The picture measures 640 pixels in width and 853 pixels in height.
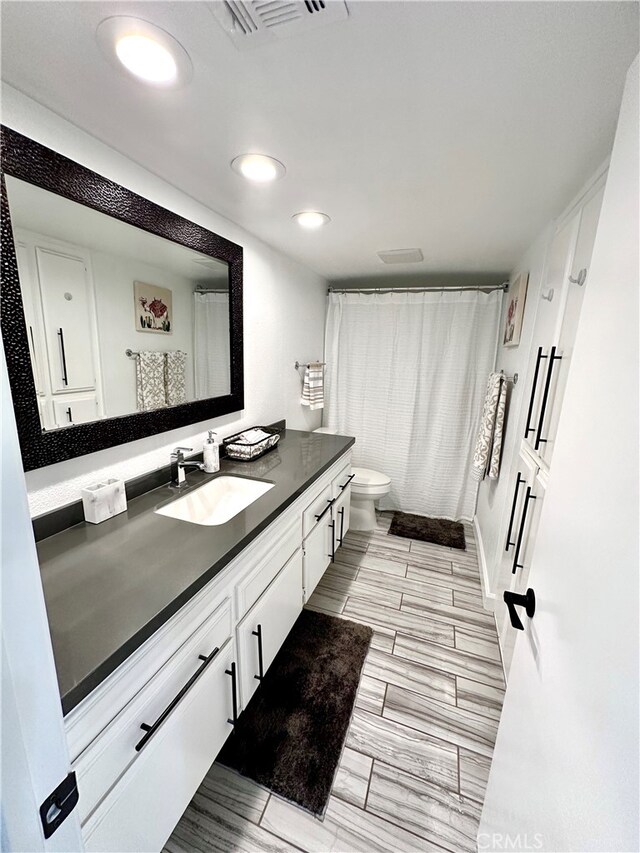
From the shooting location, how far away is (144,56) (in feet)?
2.53

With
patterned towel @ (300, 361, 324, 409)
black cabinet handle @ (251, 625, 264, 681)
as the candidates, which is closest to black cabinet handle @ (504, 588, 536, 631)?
black cabinet handle @ (251, 625, 264, 681)

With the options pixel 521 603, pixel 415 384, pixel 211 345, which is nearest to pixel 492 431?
pixel 415 384

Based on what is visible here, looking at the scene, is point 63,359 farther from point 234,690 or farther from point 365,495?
point 365,495

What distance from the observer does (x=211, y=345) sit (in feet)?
5.69

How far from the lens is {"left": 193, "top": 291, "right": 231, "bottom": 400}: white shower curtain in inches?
65.3

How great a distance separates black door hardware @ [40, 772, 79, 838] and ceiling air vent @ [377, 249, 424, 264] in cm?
254

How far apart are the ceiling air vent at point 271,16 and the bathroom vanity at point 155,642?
1247 mm

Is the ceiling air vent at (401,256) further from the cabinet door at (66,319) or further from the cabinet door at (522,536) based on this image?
the cabinet door at (66,319)

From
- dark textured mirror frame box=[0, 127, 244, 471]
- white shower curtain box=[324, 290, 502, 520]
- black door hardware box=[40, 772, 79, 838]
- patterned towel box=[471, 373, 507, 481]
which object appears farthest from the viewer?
white shower curtain box=[324, 290, 502, 520]

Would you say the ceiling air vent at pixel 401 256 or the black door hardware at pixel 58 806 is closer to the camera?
the black door hardware at pixel 58 806

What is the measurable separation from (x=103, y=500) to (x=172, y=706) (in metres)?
0.68

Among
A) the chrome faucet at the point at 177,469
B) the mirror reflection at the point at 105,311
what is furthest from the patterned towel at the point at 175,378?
the chrome faucet at the point at 177,469

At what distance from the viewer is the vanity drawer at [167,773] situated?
0.72 meters

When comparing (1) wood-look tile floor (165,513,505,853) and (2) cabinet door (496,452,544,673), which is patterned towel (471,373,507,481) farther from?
(1) wood-look tile floor (165,513,505,853)
